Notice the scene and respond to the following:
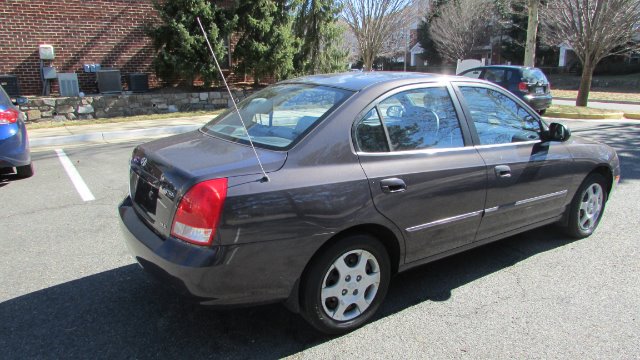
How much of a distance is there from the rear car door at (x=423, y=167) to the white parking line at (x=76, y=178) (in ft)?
13.4

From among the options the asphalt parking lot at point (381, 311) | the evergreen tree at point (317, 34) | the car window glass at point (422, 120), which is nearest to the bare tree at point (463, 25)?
the evergreen tree at point (317, 34)

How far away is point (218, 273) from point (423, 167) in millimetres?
1470

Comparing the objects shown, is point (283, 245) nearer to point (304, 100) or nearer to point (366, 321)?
point (366, 321)

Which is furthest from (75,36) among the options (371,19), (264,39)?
(371,19)

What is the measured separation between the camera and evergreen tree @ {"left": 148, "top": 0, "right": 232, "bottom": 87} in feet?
42.5

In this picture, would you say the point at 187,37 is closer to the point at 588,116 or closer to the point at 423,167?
the point at 423,167

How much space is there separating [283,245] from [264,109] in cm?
125

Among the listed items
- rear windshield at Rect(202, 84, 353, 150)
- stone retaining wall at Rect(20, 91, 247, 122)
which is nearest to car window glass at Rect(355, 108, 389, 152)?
rear windshield at Rect(202, 84, 353, 150)

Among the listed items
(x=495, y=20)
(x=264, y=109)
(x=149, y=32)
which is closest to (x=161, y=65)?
(x=149, y=32)

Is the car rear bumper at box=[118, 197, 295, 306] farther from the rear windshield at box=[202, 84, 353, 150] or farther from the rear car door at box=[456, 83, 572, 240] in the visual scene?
the rear car door at box=[456, 83, 572, 240]

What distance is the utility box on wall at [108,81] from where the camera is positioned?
13102mm

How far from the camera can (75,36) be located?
1329cm

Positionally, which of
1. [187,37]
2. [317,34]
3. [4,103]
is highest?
[317,34]

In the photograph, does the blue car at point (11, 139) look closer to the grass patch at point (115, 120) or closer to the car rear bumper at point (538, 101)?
the grass patch at point (115, 120)
